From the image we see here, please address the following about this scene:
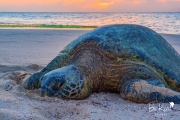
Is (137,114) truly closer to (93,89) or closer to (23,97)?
(93,89)

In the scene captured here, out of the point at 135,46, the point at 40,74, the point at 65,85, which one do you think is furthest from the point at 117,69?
the point at 40,74

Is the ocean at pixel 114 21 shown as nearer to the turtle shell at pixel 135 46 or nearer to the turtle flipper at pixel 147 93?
the turtle shell at pixel 135 46

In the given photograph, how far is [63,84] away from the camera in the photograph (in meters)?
2.85

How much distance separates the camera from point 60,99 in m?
2.87

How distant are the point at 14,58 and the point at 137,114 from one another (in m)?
4.17

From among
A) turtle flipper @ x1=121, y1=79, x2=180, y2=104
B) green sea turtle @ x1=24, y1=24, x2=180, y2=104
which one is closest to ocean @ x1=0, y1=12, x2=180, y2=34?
green sea turtle @ x1=24, y1=24, x2=180, y2=104

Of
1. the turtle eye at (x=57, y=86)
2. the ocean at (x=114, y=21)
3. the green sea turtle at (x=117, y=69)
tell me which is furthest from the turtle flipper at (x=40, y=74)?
the ocean at (x=114, y=21)

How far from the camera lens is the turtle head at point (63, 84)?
2.84m

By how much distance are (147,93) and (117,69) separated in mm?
559

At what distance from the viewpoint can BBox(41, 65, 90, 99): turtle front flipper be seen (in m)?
2.85

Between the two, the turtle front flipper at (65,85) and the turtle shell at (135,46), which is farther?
the turtle shell at (135,46)

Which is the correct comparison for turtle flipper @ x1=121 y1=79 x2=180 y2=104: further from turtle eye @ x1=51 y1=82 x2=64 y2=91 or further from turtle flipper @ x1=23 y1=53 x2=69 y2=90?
turtle flipper @ x1=23 y1=53 x2=69 y2=90

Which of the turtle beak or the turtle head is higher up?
the turtle head

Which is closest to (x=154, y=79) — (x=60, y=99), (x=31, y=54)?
(x=60, y=99)
